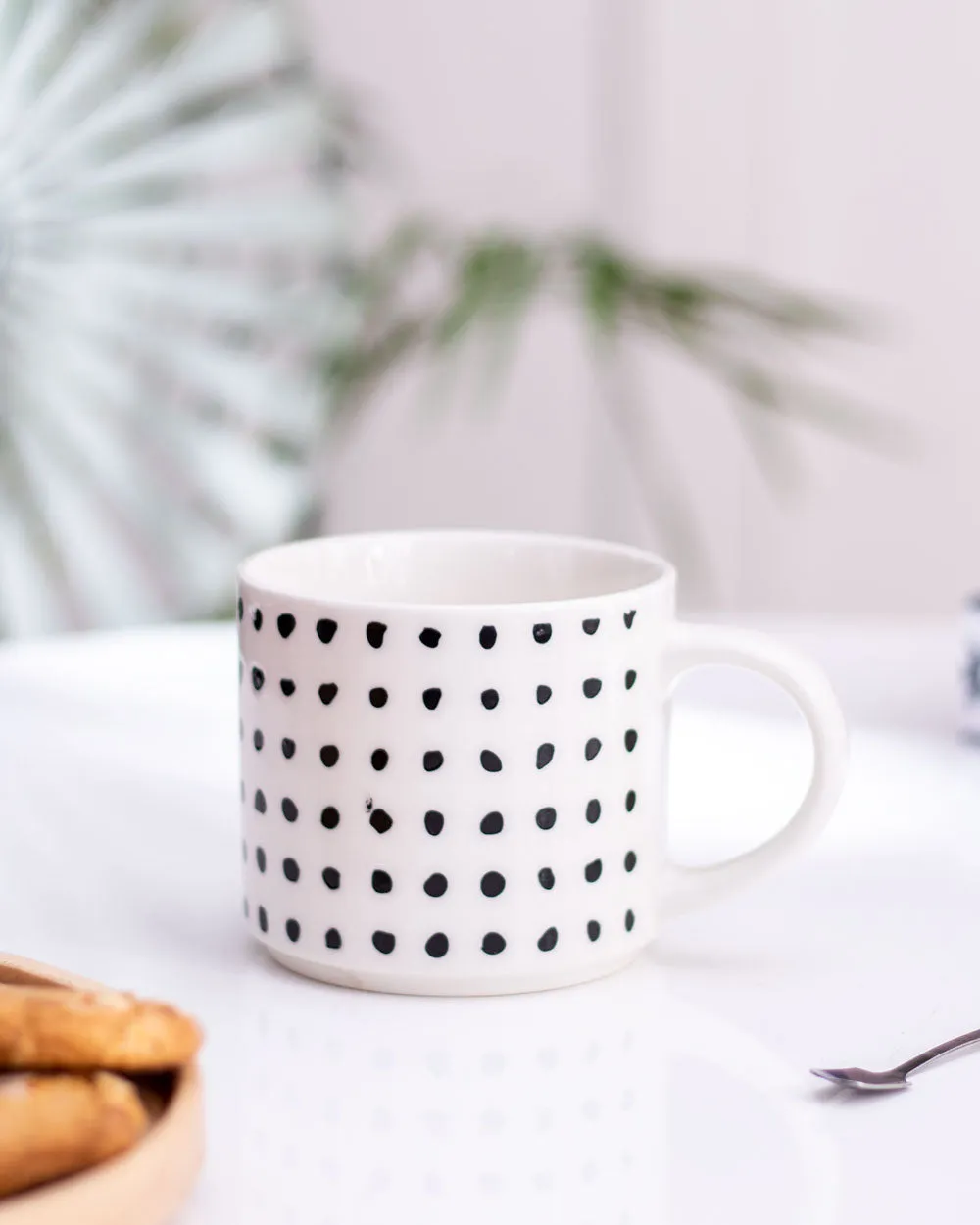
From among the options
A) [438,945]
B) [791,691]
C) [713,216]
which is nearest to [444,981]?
[438,945]

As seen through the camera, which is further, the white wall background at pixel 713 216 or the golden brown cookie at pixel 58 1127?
the white wall background at pixel 713 216

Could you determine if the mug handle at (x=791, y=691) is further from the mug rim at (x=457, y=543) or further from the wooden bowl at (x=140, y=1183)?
the wooden bowl at (x=140, y=1183)

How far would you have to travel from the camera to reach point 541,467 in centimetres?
186

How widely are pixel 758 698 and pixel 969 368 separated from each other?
3.86ft

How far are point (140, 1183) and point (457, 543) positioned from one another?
0.87 ft

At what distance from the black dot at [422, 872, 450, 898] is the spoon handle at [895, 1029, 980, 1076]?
11cm

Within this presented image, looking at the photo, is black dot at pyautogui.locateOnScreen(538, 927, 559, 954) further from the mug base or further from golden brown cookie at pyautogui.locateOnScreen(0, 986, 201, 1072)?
golden brown cookie at pyautogui.locateOnScreen(0, 986, 201, 1072)

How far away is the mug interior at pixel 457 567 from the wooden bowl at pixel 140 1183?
207 millimetres

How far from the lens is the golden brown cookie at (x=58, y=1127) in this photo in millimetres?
259

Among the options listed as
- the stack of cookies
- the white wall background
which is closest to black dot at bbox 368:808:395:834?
the stack of cookies

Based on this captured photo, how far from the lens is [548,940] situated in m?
0.40

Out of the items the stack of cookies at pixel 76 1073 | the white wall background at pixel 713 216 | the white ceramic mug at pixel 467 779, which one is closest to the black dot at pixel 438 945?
the white ceramic mug at pixel 467 779

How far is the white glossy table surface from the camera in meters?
0.31

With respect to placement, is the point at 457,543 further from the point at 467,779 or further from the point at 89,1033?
the point at 89,1033
